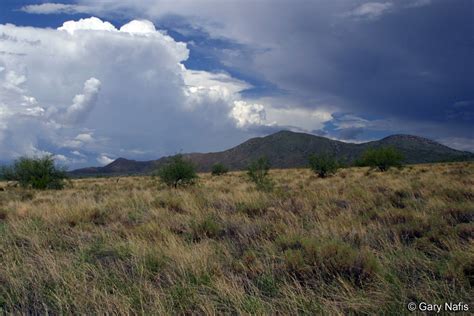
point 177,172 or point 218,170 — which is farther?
point 218,170

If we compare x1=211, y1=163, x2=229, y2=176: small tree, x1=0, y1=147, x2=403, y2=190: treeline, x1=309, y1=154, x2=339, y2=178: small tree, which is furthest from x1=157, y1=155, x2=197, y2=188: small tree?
x1=211, y1=163, x2=229, y2=176: small tree

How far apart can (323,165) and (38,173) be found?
2700cm

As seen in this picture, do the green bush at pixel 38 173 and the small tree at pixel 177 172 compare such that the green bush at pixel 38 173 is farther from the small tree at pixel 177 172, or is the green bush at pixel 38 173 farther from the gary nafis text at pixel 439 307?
the gary nafis text at pixel 439 307

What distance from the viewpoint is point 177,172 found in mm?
30734

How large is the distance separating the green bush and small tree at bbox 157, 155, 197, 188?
10.0 metres

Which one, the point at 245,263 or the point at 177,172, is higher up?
the point at 177,172

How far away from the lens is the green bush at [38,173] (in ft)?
108

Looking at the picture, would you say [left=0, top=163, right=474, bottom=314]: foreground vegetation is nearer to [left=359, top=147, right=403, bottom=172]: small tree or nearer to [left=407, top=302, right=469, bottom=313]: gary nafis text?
[left=407, top=302, right=469, bottom=313]: gary nafis text

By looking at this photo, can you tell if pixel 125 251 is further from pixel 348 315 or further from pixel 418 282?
pixel 418 282

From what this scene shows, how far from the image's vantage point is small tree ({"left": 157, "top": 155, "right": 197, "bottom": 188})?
30.8 m

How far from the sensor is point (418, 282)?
5.35 m

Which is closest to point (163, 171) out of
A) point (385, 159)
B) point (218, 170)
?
point (385, 159)

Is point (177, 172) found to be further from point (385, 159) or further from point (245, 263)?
point (385, 159)

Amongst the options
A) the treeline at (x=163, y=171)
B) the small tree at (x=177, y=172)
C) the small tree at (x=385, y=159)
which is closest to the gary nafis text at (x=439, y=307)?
the treeline at (x=163, y=171)
